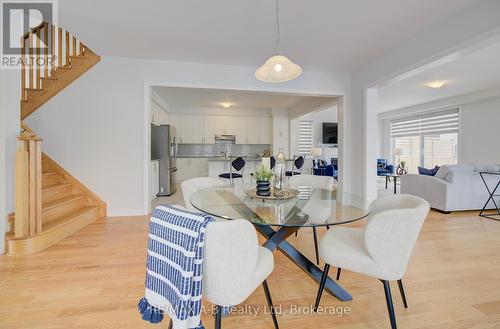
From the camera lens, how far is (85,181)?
380cm

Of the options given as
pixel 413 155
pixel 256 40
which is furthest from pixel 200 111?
pixel 413 155

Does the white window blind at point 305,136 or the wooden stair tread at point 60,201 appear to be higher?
the white window blind at point 305,136

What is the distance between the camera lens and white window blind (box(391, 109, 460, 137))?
686cm

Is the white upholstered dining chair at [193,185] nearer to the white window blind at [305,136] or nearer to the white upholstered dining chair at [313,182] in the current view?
the white upholstered dining chair at [313,182]

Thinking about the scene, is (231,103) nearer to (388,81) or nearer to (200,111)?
(200,111)

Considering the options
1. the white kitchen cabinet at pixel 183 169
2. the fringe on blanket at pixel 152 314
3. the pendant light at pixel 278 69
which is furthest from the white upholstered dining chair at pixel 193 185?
the white kitchen cabinet at pixel 183 169

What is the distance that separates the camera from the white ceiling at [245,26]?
8.14ft

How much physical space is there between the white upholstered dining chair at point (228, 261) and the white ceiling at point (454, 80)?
4.18 metres

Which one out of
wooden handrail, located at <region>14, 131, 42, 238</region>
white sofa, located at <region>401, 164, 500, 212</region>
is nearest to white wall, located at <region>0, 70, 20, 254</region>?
wooden handrail, located at <region>14, 131, 42, 238</region>

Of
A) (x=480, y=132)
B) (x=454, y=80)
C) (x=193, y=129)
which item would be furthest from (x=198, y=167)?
(x=480, y=132)

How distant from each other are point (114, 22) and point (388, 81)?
153 inches

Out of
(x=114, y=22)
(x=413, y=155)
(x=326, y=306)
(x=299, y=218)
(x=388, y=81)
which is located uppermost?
(x=114, y=22)

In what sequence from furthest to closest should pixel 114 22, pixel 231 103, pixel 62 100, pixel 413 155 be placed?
pixel 413 155 → pixel 231 103 → pixel 62 100 → pixel 114 22

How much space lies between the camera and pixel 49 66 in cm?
384
